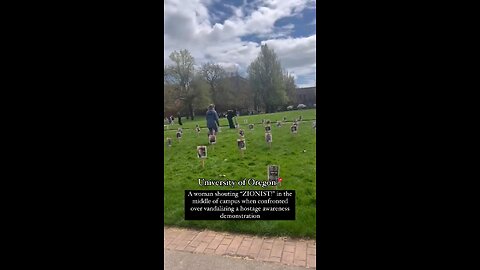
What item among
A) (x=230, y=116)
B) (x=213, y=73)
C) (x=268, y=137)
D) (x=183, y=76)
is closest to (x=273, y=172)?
(x=268, y=137)

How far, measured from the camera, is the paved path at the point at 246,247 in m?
2.34

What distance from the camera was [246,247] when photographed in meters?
2.52

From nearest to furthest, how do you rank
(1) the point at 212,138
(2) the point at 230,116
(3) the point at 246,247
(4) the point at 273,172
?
(3) the point at 246,247
(4) the point at 273,172
(2) the point at 230,116
(1) the point at 212,138

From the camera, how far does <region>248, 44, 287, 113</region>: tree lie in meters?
2.64

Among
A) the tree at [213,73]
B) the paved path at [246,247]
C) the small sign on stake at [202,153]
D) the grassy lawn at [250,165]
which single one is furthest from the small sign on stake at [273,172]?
the tree at [213,73]

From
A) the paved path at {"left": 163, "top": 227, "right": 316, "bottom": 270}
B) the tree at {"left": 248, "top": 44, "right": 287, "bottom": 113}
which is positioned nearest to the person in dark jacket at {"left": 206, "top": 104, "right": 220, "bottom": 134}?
the tree at {"left": 248, "top": 44, "right": 287, "bottom": 113}

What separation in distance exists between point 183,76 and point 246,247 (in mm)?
1748

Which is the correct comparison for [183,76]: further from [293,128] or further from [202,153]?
[293,128]

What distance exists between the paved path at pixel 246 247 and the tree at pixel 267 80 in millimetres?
1288

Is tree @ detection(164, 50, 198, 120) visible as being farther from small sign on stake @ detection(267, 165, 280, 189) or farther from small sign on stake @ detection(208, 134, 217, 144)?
small sign on stake @ detection(267, 165, 280, 189)

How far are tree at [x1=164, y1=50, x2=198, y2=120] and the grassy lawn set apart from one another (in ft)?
0.74
